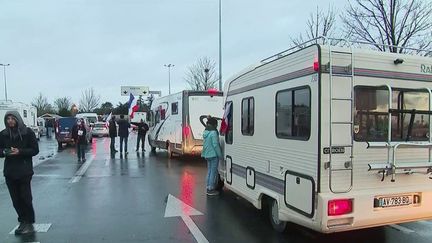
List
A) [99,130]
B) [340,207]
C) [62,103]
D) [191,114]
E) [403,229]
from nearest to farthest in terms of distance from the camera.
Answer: [340,207]
[403,229]
[191,114]
[99,130]
[62,103]

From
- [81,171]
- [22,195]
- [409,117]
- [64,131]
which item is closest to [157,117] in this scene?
[81,171]

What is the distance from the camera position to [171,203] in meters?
9.35

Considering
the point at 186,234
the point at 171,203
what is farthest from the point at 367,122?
the point at 171,203

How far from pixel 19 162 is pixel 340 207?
14.9 feet

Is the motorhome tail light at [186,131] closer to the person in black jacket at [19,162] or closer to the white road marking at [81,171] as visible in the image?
the white road marking at [81,171]

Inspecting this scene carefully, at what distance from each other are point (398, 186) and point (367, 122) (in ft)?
3.00

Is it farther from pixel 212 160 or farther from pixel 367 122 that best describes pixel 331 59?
pixel 212 160

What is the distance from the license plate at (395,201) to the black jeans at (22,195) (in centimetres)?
488

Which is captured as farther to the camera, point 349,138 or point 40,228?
point 40,228

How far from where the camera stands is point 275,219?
23.1 ft

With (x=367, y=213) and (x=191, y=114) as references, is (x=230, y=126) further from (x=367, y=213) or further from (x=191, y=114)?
(x=191, y=114)

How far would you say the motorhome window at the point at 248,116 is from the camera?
25.5 ft

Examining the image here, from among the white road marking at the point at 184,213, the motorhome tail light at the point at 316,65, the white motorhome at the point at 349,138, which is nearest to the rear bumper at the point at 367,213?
the white motorhome at the point at 349,138

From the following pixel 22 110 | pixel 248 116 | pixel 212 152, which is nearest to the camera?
pixel 248 116
